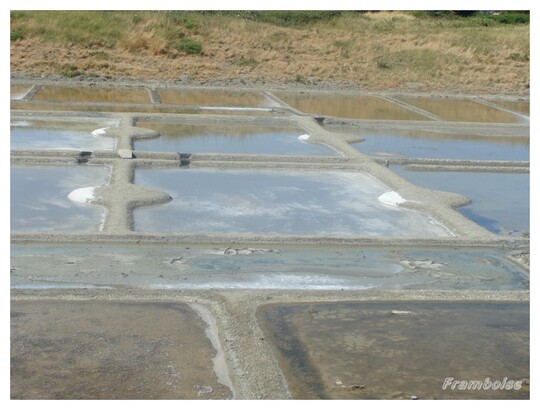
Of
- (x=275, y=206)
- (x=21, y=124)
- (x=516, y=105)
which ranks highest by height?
(x=516, y=105)

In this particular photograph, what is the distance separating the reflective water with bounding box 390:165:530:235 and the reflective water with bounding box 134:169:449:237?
0.64 meters

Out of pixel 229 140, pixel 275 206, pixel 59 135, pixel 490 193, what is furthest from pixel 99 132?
pixel 490 193

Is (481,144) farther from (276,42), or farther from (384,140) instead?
(276,42)

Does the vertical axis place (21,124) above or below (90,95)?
below

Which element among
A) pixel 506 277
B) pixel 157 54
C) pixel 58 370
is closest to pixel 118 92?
pixel 157 54

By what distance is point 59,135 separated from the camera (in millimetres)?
11180

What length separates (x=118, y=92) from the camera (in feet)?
55.0

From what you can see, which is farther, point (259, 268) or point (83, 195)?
point (83, 195)

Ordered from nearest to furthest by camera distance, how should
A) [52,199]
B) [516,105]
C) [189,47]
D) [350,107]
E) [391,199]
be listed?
1. [52,199]
2. [391,199]
3. [350,107]
4. [516,105]
5. [189,47]

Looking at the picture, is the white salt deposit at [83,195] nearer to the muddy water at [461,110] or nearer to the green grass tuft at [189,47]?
the muddy water at [461,110]

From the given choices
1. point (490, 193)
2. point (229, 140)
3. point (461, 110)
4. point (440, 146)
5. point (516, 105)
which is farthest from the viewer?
point (516, 105)

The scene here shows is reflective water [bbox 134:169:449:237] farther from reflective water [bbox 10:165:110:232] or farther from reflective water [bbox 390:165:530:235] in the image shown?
reflective water [bbox 390:165:530:235]

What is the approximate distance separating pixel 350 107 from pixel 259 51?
612 cm

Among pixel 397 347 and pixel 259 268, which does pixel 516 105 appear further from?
pixel 397 347
